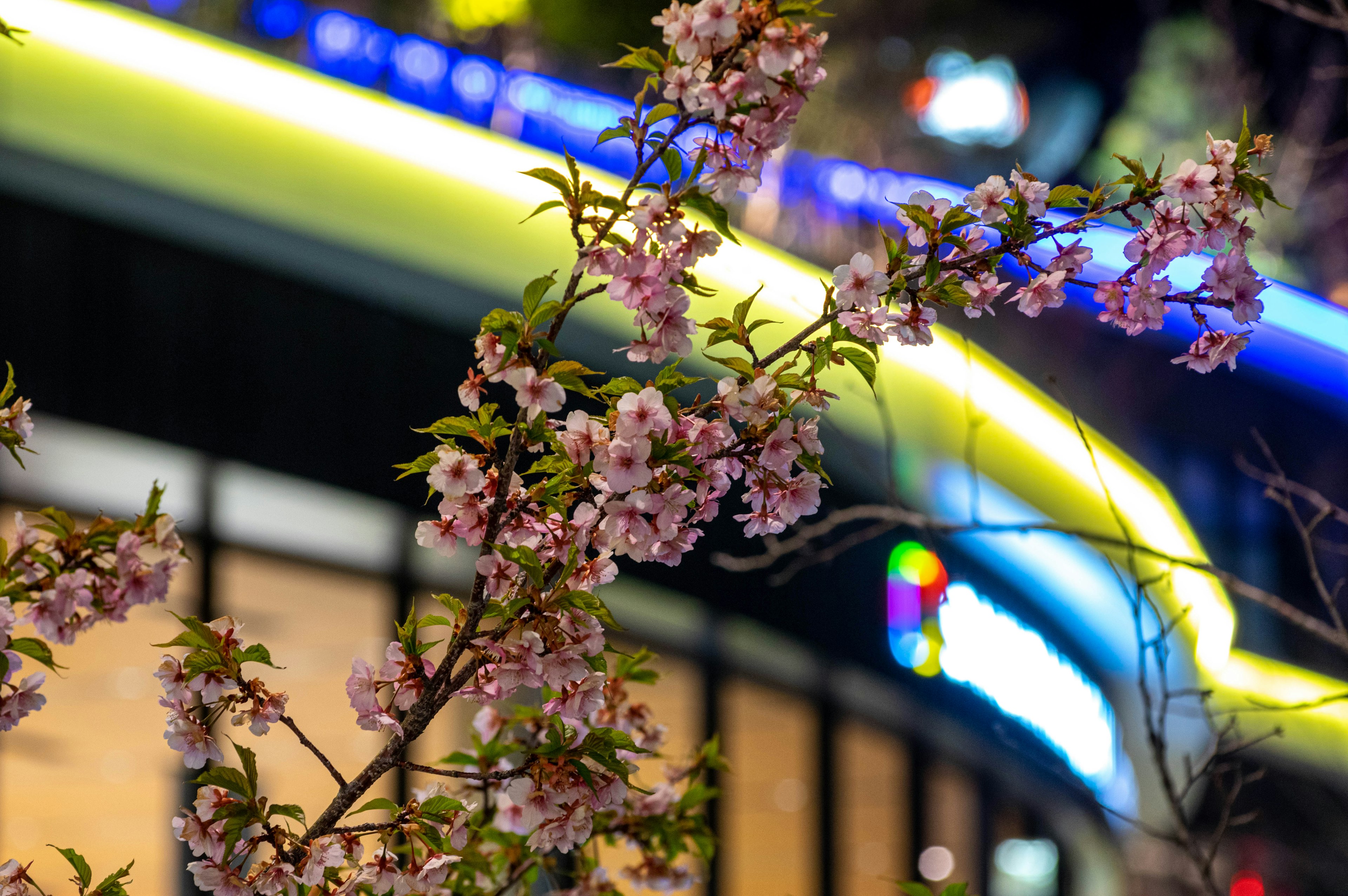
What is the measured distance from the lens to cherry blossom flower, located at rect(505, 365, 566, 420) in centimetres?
105

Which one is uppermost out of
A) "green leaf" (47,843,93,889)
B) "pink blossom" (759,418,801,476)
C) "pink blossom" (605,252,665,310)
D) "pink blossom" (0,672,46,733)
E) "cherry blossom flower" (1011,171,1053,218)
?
"cherry blossom flower" (1011,171,1053,218)

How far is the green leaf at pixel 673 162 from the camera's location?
1.09 meters

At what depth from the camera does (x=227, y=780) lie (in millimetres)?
1166

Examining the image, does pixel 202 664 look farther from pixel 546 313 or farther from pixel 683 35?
pixel 683 35

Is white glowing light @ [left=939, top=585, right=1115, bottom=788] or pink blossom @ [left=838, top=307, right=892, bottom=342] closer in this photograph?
pink blossom @ [left=838, top=307, right=892, bottom=342]

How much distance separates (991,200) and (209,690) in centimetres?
121

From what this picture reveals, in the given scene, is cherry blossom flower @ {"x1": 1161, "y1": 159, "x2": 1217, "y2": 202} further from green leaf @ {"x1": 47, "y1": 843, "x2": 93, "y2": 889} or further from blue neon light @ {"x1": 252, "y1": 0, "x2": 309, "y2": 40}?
blue neon light @ {"x1": 252, "y1": 0, "x2": 309, "y2": 40}

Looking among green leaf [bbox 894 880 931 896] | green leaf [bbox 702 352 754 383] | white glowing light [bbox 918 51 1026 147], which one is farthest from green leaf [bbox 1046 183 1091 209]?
white glowing light [bbox 918 51 1026 147]

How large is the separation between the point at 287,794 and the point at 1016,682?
5.18 metres

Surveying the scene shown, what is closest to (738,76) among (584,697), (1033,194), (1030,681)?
(1033,194)

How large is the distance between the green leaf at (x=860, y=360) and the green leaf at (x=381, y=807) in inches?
31.6

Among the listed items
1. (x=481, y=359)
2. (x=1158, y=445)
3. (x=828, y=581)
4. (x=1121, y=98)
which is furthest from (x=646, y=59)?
(x=1121, y=98)

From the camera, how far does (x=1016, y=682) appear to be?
7.06 m

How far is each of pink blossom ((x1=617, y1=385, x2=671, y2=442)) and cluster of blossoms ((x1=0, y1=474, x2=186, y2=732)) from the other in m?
0.51
